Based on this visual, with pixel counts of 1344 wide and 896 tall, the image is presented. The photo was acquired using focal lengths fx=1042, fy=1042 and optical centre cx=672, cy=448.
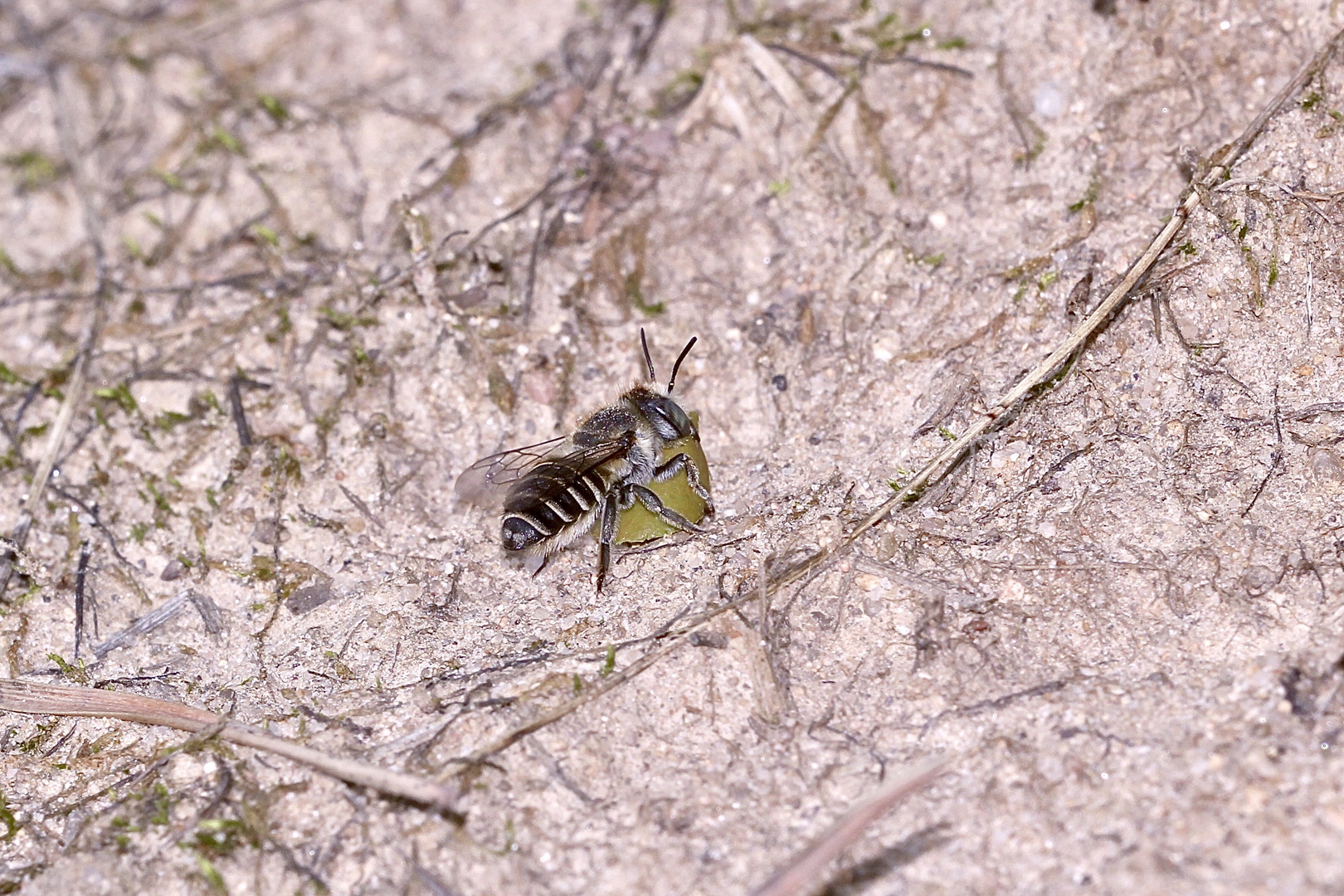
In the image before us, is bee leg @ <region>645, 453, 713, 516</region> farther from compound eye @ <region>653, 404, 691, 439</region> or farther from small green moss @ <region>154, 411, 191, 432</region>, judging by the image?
small green moss @ <region>154, 411, 191, 432</region>

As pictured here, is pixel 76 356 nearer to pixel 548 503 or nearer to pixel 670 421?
pixel 548 503

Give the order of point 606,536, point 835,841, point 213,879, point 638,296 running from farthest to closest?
1. point 638,296
2. point 606,536
3. point 213,879
4. point 835,841

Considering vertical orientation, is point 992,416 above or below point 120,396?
below

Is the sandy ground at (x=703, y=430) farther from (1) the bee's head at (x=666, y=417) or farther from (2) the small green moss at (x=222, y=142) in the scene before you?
(1) the bee's head at (x=666, y=417)

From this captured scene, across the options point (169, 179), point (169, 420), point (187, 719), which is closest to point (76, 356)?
point (169, 420)

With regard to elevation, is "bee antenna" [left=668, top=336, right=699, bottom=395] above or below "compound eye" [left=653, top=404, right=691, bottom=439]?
above

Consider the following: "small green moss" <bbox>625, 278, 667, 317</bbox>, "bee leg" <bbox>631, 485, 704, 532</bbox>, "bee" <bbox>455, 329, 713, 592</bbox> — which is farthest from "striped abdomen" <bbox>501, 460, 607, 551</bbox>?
"small green moss" <bbox>625, 278, 667, 317</bbox>
